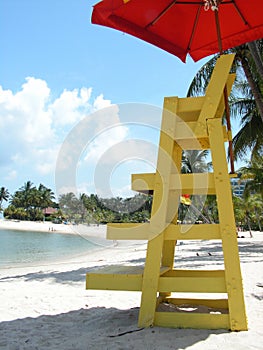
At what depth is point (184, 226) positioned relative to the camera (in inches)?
122

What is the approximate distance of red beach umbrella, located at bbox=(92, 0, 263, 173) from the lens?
11.4ft

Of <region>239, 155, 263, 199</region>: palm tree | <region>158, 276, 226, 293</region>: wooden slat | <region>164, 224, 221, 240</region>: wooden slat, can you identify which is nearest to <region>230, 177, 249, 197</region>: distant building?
<region>164, 224, 221, 240</region>: wooden slat

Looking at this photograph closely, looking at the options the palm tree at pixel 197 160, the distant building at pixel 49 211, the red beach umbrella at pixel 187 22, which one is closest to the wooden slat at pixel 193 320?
the red beach umbrella at pixel 187 22

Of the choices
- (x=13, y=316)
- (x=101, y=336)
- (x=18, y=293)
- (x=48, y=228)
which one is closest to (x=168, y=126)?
(x=101, y=336)

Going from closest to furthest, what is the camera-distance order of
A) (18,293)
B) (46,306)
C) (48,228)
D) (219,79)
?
(219,79)
(46,306)
(18,293)
(48,228)

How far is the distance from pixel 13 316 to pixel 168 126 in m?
2.98

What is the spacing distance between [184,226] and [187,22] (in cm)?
248

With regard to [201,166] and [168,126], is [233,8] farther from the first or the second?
[201,166]

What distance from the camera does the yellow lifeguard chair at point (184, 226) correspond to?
290 centimetres

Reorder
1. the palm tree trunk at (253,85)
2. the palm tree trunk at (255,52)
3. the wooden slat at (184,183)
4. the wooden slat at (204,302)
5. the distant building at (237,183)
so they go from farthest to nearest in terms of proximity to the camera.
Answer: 1. the distant building at (237,183)
2. the palm tree trunk at (253,85)
3. the palm tree trunk at (255,52)
4. the wooden slat at (204,302)
5. the wooden slat at (184,183)

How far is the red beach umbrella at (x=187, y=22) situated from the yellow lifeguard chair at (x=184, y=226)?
26 cm

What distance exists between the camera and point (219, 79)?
10.7 ft

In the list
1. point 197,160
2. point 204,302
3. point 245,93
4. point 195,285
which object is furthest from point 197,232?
point 197,160

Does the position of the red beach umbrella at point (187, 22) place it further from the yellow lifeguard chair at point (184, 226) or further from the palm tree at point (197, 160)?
the palm tree at point (197, 160)
